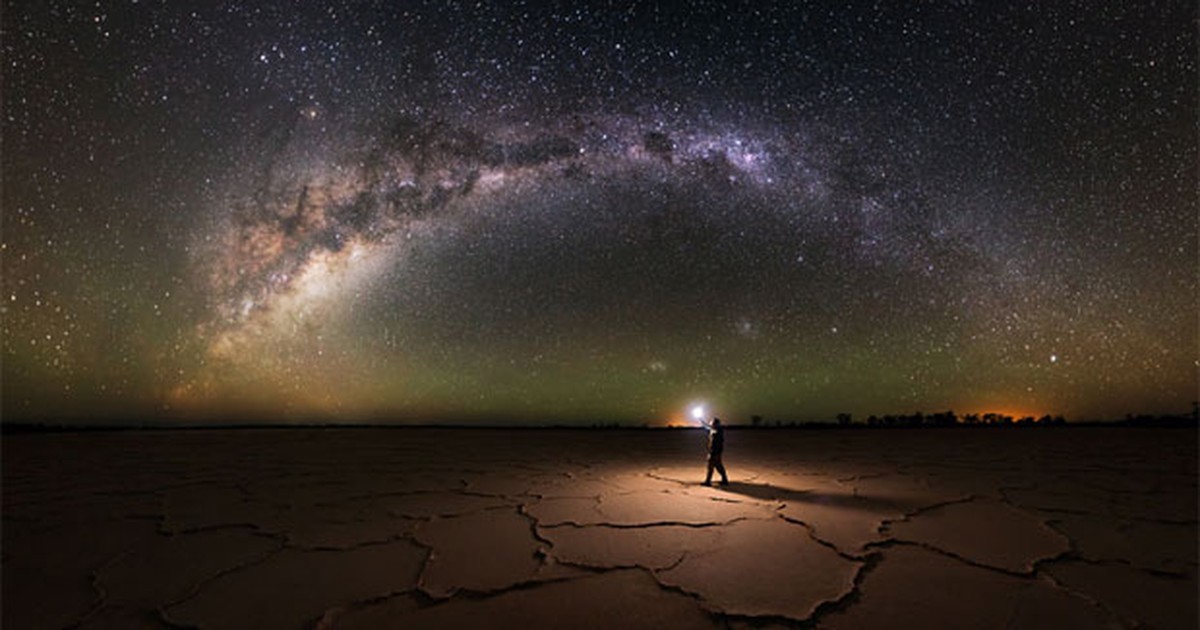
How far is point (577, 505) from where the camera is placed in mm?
4125

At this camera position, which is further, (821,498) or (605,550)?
(821,498)

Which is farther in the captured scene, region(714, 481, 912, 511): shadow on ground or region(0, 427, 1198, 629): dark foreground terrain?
region(714, 481, 912, 511): shadow on ground

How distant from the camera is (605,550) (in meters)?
2.92

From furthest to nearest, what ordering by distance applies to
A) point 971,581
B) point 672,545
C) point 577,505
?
point 577,505 → point 672,545 → point 971,581

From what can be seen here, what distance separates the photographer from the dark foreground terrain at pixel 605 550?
2.16m

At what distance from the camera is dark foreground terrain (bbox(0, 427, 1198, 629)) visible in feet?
7.07

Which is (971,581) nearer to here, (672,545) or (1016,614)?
(1016,614)

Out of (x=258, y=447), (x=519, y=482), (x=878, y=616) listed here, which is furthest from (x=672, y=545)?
(x=258, y=447)

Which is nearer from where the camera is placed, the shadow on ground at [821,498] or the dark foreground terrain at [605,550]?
the dark foreground terrain at [605,550]

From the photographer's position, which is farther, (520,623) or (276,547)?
(276,547)

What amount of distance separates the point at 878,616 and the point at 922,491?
123 inches

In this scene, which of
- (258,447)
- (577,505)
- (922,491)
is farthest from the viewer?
(258,447)

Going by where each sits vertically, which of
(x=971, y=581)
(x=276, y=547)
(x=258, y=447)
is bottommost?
(x=258, y=447)

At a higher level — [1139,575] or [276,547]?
[1139,575]
